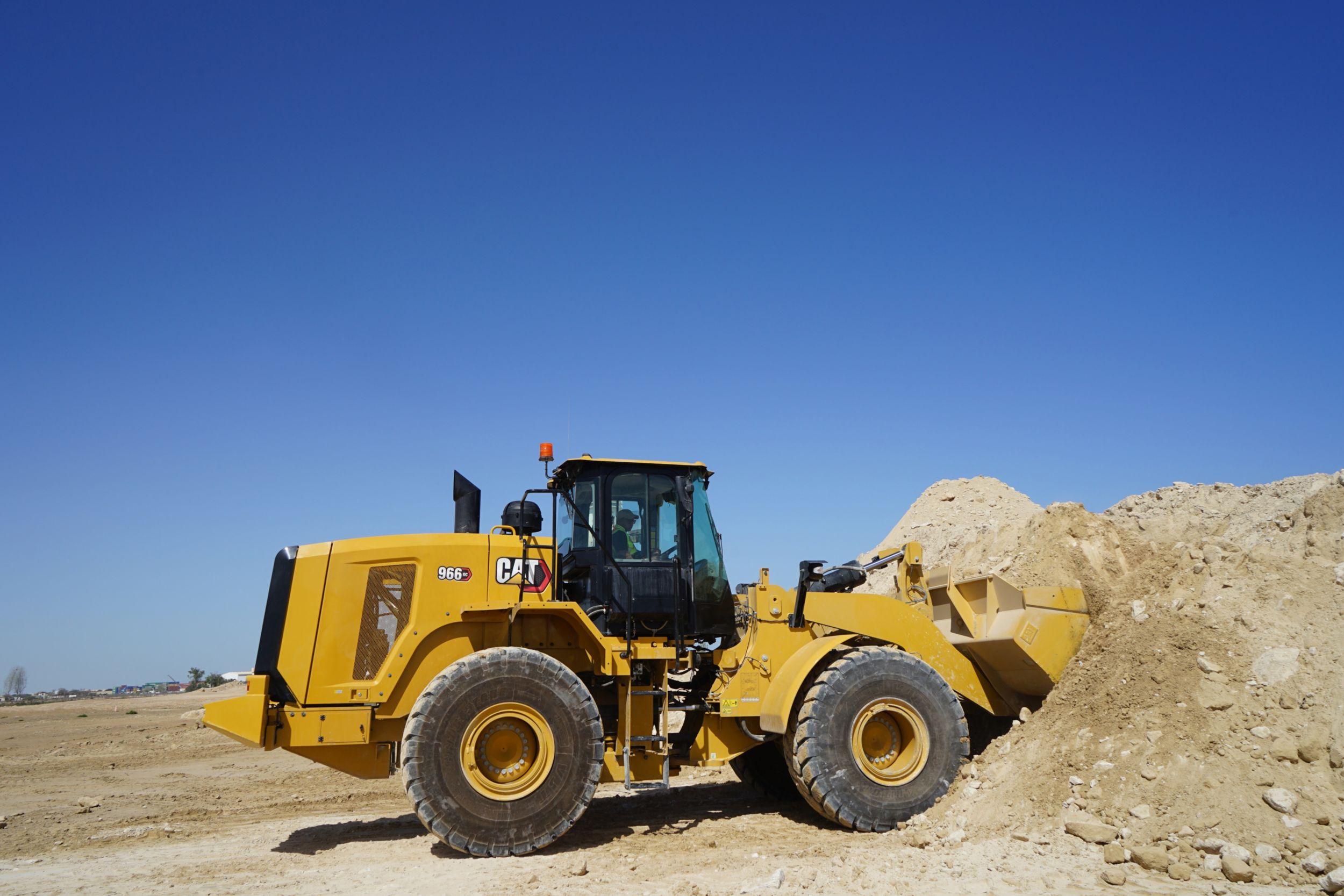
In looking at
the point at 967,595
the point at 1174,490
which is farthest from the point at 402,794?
the point at 1174,490

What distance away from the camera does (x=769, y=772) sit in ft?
29.2

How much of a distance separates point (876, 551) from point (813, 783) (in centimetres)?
1473

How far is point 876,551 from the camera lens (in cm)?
2152

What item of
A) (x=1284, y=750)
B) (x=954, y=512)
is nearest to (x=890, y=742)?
(x=1284, y=750)

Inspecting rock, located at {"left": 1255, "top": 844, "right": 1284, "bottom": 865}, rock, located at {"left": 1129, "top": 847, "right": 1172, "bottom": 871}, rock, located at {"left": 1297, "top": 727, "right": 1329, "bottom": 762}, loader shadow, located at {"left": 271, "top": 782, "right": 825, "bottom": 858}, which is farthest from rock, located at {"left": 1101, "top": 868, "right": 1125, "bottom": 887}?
loader shadow, located at {"left": 271, "top": 782, "right": 825, "bottom": 858}

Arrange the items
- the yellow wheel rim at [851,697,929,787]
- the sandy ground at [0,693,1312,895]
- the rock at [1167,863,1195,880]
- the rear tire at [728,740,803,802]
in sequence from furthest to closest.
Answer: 1. the rear tire at [728,740,803,802]
2. the yellow wheel rim at [851,697,929,787]
3. the sandy ground at [0,693,1312,895]
4. the rock at [1167,863,1195,880]

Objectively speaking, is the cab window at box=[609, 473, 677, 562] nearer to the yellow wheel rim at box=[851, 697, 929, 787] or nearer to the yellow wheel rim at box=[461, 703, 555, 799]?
the yellow wheel rim at box=[461, 703, 555, 799]

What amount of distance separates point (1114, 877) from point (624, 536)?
167 inches

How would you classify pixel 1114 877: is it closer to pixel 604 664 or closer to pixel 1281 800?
pixel 1281 800

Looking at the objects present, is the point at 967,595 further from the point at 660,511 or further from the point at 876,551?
the point at 876,551

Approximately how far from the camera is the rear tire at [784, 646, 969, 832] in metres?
7.29

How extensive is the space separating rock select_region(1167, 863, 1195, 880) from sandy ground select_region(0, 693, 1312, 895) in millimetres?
84

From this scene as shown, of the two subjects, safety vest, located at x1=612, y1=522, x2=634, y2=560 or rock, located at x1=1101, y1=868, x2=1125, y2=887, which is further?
safety vest, located at x1=612, y1=522, x2=634, y2=560

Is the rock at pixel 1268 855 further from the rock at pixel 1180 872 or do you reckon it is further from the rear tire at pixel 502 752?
the rear tire at pixel 502 752
